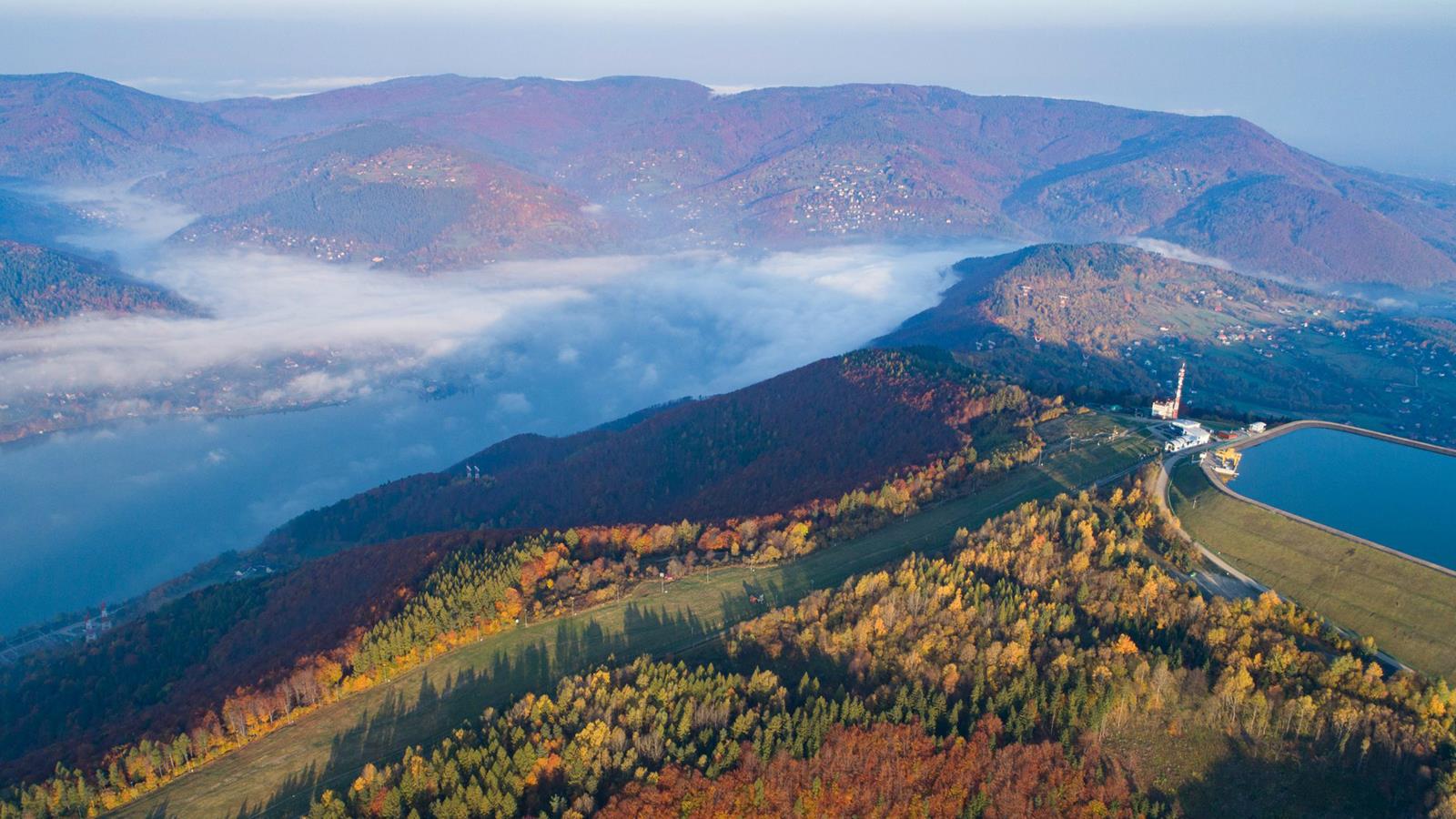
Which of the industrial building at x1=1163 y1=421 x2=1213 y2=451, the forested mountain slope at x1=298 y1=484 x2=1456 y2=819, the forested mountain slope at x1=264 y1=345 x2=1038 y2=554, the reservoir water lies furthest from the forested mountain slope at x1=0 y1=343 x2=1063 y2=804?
the reservoir water

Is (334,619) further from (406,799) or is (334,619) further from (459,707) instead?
(406,799)

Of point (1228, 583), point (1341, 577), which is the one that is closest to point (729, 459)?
point (1228, 583)

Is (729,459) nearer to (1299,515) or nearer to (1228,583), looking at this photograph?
(1299,515)

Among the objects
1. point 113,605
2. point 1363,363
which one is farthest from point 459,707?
point 1363,363

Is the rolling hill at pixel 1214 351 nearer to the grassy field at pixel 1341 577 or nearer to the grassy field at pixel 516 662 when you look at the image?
the grassy field at pixel 516 662

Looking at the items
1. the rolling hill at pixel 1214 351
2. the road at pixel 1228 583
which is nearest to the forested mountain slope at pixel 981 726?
the road at pixel 1228 583

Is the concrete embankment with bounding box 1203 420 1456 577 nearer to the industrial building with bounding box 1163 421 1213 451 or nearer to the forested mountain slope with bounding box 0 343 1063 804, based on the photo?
the industrial building with bounding box 1163 421 1213 451

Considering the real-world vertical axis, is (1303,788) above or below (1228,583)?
below
